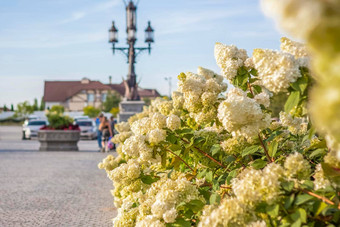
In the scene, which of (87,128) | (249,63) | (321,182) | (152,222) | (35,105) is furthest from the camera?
(35,105)

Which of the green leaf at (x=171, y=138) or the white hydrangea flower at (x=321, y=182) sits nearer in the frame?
the white hydrangea flower at (x=321, y=182)

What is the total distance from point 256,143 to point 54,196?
6643mm

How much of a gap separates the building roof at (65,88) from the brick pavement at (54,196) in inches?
3731

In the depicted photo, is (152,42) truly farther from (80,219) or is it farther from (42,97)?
(42,97)

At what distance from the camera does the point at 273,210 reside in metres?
2.06

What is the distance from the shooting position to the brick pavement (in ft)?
23.8

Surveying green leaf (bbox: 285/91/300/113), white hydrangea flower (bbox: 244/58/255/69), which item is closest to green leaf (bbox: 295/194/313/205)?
green leaf (bbox: 285/91/300/113)

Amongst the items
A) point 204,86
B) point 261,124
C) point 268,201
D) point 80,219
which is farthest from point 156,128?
point 80,219

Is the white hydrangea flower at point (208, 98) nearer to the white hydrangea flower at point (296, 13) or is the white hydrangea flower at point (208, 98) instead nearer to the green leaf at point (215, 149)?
the green leaf at point (215, 149)

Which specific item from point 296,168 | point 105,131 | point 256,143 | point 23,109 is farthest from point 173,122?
point 23,109

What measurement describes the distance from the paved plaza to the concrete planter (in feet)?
21.1

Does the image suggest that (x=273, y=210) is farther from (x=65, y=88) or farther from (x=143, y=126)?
(x=65, y=88)

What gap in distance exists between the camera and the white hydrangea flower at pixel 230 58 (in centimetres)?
331

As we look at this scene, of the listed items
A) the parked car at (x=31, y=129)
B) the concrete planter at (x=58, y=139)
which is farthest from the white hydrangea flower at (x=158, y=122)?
the parked car at (x=31, y=129)
